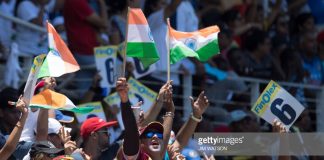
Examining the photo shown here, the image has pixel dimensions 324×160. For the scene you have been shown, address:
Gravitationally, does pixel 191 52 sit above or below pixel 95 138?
above

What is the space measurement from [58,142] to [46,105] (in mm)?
412

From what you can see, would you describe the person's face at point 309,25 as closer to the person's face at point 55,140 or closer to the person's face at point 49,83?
the person's face at point 49,83

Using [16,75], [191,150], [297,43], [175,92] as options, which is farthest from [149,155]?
[297,43]

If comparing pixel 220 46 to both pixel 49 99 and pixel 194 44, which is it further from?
pixel 49 99

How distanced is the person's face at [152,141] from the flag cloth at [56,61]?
950mm

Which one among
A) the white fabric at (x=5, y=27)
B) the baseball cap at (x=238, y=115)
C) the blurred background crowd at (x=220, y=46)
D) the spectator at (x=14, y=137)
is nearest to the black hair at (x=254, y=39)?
the blurred background crowd at (x=220, y=46)

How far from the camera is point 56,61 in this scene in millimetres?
9867

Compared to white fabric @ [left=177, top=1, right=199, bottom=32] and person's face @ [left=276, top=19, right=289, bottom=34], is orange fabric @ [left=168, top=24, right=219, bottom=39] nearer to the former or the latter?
white fabric @ [left=177, top=1, right=199, bottom=32]

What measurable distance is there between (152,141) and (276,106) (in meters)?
2.03

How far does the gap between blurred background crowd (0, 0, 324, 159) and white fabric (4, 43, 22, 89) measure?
0.01 metres

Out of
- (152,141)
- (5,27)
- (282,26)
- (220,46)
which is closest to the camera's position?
(152,141)

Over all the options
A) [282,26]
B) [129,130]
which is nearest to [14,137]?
[129,130]

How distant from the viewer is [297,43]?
16641mm

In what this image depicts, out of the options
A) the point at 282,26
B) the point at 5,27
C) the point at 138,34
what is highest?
the point at 138,34
